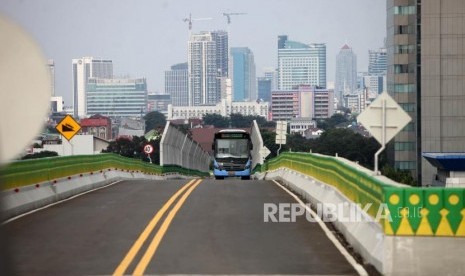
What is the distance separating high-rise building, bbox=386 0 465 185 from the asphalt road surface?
87.6 m

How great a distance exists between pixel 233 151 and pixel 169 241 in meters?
42.7

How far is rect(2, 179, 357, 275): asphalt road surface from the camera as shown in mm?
11492

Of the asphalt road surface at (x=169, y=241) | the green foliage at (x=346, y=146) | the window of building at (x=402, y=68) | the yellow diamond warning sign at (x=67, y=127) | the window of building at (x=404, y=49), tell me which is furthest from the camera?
the green foliage at (x=346, y=146)

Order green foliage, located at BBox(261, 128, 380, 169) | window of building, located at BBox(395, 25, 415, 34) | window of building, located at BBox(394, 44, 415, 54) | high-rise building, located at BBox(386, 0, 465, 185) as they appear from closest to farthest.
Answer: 1. high-rise building, located at BBox(386, 0, 465, 185)
2. window of building, located at BBox(394, 44, 415, 54)
3. window of building, located at BBox(395, 25, 415, 34)
4. green foliage, located at BBox(261, 128, 380, 169)

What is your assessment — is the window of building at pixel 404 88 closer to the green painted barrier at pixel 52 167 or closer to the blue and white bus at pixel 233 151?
the blue and white bus at pixel 233 151

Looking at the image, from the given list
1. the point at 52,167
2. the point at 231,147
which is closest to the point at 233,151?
the point at 231,147

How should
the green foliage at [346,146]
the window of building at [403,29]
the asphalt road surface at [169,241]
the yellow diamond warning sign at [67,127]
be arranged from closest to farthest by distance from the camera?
1. the asphalt road surface at [169,241]
2. the yellow diamond warning sign at [67,127]
3. the window of building at [403,29]
4. the green foliage at [346,146]

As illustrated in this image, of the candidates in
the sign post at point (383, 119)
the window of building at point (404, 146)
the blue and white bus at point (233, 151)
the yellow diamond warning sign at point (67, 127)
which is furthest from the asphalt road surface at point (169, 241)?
the window of building at point (404, 146)

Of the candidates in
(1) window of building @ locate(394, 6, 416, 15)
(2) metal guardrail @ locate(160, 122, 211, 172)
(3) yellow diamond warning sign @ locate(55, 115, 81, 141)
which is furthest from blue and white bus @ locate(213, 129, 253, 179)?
(1) window of building @ locate(394, 6, 416, 15)

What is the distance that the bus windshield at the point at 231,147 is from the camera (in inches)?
2235

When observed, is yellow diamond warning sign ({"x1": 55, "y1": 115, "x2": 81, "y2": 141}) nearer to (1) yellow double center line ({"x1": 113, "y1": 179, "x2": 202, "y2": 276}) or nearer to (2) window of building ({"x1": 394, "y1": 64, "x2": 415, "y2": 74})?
(1) yellow double center line ({"x1": 113, "y1": 179, "x2": 202, "y2": 276})

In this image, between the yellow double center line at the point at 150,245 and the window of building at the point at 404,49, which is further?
the window of building at the point at 404,49

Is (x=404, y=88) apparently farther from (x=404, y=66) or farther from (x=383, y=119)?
(x=383, y=119)

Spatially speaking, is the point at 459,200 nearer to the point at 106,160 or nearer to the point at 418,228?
the point at 418,228
